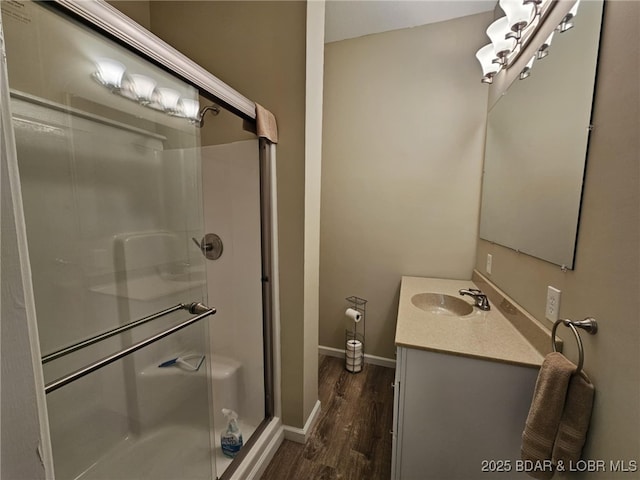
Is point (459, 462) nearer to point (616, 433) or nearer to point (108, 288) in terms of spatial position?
point (616, 433)

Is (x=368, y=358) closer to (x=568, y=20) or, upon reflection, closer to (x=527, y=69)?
(x=527, y=69)

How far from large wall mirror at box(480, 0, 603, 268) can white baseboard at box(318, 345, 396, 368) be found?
54.0 inches

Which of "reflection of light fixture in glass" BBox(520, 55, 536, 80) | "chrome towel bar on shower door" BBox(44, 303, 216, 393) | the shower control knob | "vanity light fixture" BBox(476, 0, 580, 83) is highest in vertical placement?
"vanity light fixture" BBox(476, 0, 580, 83)

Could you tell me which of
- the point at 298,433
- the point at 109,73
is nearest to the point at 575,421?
the point at 298,433

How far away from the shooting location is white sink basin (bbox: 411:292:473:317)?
64.4 inches

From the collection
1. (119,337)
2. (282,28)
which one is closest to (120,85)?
(282,28)

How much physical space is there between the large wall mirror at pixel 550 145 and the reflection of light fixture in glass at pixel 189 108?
1.39 m

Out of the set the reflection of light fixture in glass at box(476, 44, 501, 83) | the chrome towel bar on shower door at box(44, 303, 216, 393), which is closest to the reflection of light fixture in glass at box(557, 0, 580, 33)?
the reflection of light fixture in glass at box(476, 44, 501, 83)

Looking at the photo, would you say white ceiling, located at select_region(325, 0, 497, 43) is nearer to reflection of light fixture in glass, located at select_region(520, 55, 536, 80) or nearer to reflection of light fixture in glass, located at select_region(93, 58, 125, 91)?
reflection of light fixture in glass, located at select_region(520, 55, 536, 80)

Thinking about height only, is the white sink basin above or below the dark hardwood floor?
above

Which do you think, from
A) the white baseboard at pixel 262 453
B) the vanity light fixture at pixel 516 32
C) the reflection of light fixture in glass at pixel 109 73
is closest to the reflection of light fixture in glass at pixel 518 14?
the vanity light fixture at pixel 516 32

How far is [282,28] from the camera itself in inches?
51.4

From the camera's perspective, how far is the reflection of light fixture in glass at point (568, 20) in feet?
2.87

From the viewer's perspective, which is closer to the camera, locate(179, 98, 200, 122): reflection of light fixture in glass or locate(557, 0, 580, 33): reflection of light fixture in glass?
locate(557, 0, 580, 33): reflection of light fixture in glass
